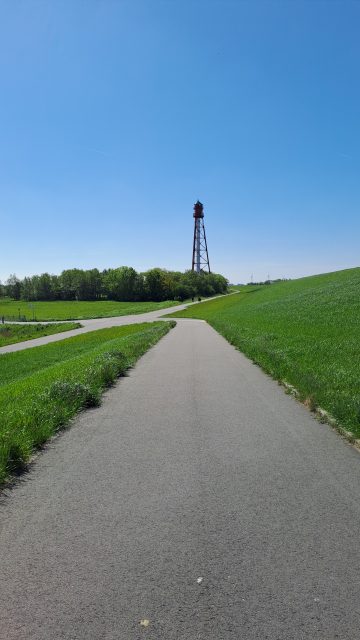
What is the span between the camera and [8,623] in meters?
3.03

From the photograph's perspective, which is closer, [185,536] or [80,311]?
[185,536]

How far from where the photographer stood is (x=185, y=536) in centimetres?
412

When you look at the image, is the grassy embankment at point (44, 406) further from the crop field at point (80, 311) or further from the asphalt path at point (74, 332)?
the crop field at point (80, 311)

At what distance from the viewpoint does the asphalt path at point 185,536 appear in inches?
120

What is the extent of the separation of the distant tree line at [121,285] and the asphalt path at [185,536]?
111010mm

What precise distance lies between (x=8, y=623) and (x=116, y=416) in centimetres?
585

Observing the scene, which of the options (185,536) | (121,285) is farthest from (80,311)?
(185,536)

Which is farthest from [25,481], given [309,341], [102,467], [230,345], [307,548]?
[230,345]

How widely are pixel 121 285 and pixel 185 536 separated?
124 metres

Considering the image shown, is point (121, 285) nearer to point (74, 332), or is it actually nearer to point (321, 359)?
point (74, 332)

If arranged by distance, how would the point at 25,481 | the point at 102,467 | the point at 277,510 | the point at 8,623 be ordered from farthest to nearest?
the point at 102,467 → the point at 25,481 → the point at 277,510 → the point at 8,623

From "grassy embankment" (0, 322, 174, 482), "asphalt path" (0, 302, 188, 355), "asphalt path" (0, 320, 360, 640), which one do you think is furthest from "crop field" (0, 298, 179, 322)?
"asphalt path" (0, 320, 360, 640)

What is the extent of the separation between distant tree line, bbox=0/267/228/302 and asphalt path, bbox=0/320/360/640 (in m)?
111

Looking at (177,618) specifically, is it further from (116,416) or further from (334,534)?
(116,416)
